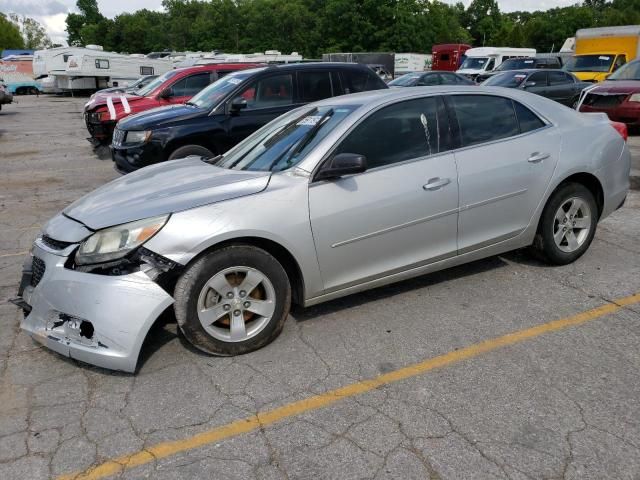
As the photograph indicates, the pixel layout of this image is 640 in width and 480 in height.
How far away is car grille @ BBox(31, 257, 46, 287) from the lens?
3.58 meters

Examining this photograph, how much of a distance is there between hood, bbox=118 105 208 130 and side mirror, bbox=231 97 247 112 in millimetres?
415

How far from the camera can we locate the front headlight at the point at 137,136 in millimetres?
8281

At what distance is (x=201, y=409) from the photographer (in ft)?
10.3

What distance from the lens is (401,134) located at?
4.23 metres

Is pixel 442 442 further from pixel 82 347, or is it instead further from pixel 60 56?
pixel 60 56

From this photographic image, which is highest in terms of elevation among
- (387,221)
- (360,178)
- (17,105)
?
(360,178)

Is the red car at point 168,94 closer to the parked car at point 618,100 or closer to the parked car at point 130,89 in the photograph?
the parked car at point 130,89

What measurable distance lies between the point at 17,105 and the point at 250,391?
3038 centimetres

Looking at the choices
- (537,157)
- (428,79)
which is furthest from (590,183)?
(428,79)

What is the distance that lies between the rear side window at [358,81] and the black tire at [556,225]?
4571mm

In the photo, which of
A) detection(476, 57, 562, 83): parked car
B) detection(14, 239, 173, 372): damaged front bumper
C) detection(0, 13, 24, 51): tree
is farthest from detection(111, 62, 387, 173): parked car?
detection(0, 13, 24, 51): tree

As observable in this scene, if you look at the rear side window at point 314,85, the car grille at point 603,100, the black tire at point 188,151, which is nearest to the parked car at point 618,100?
the car grille at point 603,100

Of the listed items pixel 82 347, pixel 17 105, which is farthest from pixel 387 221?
pixel 17 105

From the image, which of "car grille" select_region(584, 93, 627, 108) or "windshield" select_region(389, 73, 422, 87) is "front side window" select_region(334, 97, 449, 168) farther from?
"windshield" select_region(389, 73, 422, 87)
